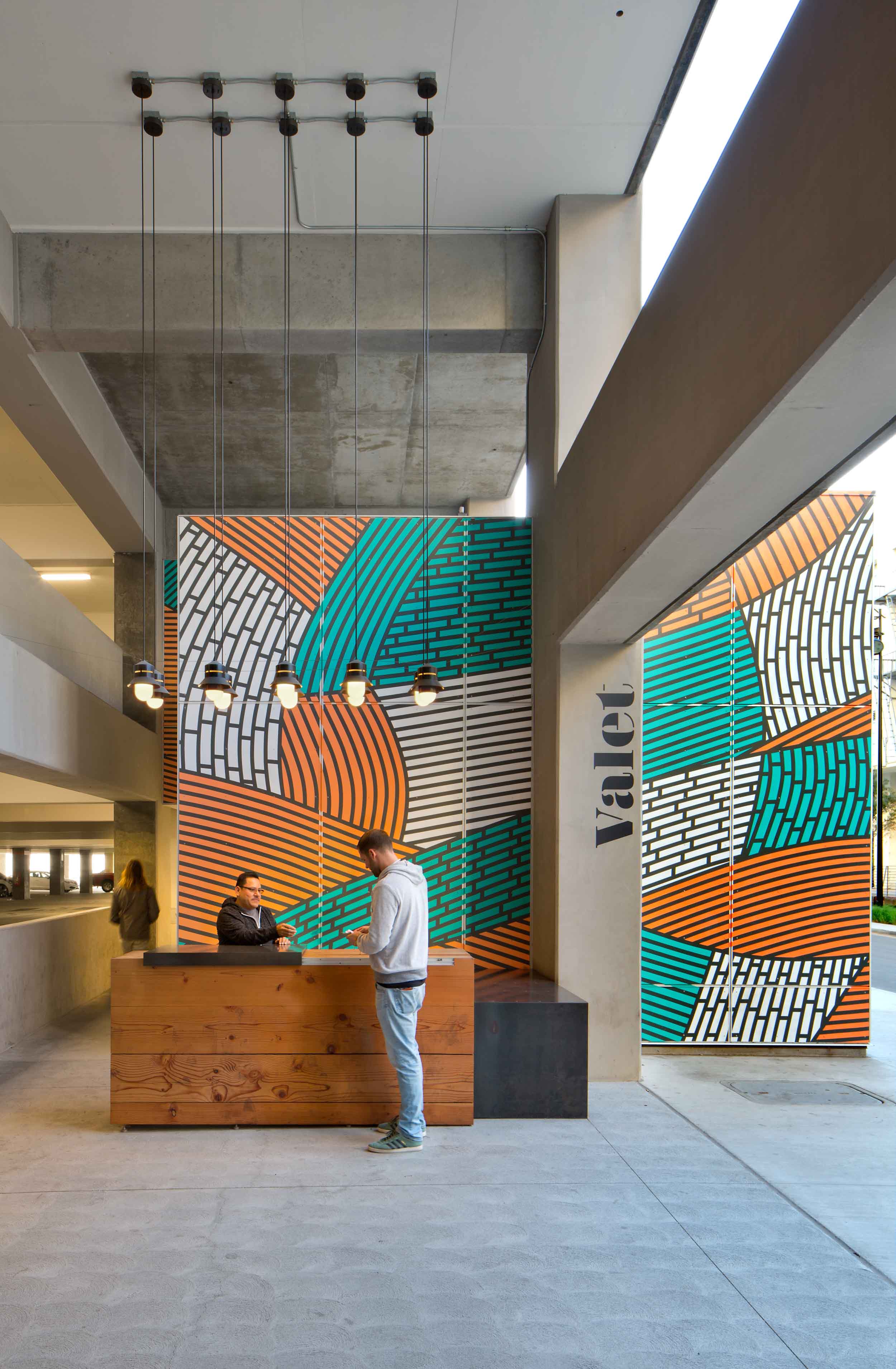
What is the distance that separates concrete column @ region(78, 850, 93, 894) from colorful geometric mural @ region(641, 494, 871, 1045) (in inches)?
427

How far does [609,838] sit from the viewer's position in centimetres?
668

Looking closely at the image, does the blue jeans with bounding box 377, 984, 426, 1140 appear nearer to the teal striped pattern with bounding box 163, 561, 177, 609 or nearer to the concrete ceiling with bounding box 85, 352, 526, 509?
the concrete ceiling with bounding box 85, 352, 526, 509

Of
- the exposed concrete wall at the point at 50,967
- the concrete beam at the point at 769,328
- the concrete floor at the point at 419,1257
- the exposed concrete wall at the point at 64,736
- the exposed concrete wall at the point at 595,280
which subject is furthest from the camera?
the exposed concrete wall at the point at 50,967

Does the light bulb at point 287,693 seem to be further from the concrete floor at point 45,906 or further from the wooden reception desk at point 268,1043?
the concrete floor at point 45,906

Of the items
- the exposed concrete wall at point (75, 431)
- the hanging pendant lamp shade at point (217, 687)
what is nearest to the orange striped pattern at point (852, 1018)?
the hanging pendant lamp shade at point (217, 687)

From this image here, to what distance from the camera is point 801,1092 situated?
6566mm

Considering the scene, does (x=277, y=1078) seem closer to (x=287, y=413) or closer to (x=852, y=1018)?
(x=287, y=413)

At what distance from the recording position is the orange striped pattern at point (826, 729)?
24.8 feet

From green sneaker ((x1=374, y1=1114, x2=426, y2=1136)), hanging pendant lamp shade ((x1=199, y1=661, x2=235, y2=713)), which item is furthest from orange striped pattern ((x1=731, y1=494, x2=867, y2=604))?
green sneaker ((x1=374, y1=1114, x2=426, y2=1136))

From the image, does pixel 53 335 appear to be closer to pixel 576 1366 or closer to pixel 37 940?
pixel 37 940

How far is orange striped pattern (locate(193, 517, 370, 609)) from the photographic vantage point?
25.1 feet

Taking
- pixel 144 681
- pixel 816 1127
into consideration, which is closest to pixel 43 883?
pixel 144 681

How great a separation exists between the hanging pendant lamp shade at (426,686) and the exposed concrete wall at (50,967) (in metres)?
3.99

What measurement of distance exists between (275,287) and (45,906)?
29.3ft
